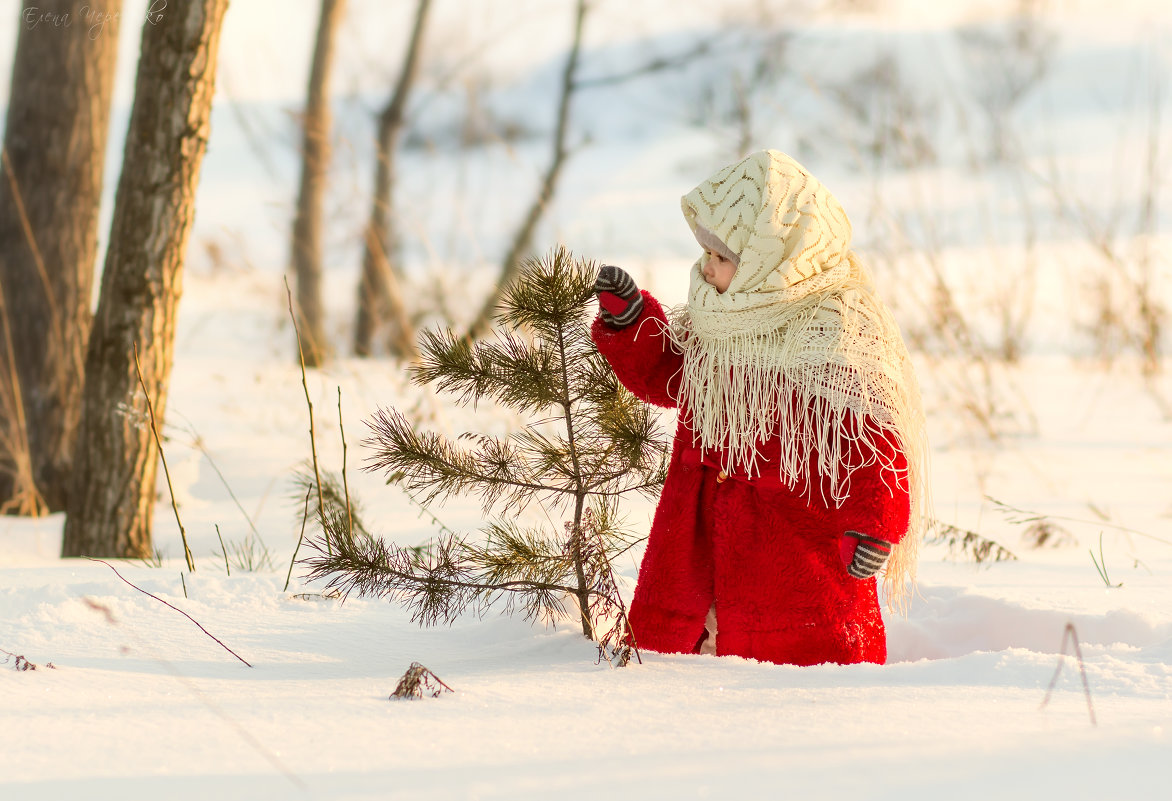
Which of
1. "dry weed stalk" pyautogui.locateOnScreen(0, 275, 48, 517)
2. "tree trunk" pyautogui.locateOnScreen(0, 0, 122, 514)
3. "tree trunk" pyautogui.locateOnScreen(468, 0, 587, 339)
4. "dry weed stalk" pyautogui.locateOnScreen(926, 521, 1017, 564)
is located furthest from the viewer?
"tree trunk" pyautogui.locateOnScreen(468, 0, 587, 339)

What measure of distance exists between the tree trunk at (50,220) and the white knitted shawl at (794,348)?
3174 mm

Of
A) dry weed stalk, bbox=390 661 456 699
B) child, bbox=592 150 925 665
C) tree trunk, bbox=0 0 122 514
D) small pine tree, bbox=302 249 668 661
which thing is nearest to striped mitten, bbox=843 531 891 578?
child, bbox=592 150 925 665

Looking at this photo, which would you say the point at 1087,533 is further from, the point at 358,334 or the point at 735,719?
the point at 358,334

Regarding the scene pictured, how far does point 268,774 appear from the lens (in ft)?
4.13

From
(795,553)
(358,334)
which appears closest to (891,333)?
(795,553)

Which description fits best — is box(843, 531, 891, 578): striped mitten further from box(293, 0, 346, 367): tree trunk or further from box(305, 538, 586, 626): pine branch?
box(293, 0, 346, 367): tree trunk

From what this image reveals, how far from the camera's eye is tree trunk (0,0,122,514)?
411 centimetres

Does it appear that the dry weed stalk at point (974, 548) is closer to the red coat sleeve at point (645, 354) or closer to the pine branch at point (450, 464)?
the red coat sleeve at point (645, 354)

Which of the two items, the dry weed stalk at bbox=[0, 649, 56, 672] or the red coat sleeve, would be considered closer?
the dry weed stalk at bbox=[0, 649, 56, 672]

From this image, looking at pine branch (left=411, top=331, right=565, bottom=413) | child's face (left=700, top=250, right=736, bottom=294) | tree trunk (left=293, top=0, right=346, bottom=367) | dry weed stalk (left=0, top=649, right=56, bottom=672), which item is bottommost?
dry weed stalk (left=0, top=649, right=56, bottom=672)

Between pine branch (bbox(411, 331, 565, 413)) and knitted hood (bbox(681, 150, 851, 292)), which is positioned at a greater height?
knitted hood (bbox(681, 150, 851, 292))

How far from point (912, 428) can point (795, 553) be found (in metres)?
0.32

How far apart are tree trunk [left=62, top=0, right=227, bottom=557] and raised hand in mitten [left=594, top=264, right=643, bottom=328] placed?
1.64m

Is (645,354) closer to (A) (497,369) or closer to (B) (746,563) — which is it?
(A) (497,369)
